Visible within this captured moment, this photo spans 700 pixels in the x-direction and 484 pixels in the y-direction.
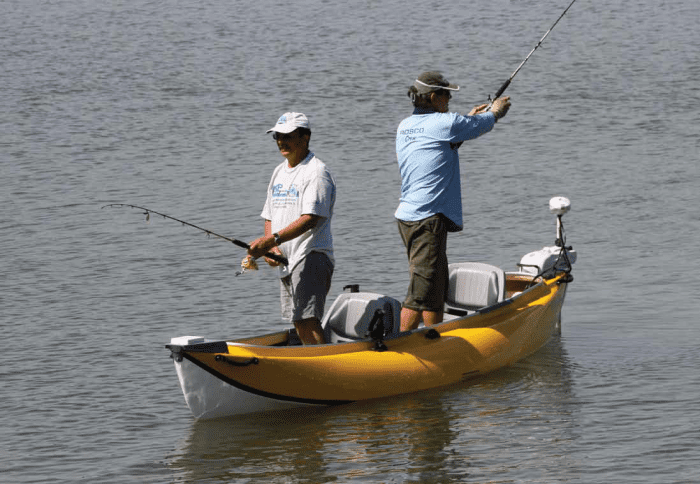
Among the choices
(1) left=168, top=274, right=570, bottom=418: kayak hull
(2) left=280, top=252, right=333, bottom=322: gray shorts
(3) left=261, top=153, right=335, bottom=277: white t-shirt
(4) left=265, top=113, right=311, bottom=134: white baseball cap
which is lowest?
(1) left=168, top=274, right=570, bottom=418: kayak hull

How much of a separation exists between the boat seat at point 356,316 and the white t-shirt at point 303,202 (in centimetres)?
52

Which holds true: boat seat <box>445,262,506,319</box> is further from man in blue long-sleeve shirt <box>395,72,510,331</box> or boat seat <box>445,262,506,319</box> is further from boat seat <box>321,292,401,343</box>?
boat seat <box>321,292,401,343</box>

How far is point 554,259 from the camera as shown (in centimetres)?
958

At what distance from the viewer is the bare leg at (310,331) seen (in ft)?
24.8

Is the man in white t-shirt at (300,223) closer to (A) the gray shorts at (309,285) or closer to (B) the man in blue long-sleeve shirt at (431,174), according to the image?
(A) the gray shorts at (309,285)

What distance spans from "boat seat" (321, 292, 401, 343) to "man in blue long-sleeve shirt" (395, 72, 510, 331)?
0.97 feet

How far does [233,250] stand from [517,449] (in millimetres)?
5840

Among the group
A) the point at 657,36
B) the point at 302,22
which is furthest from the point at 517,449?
the point at 302,22

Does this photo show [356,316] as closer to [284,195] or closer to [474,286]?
[284,195]

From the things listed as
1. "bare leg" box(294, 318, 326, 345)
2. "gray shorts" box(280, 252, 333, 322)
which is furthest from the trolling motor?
"gray shorts" box(280, 252, 333, 322)

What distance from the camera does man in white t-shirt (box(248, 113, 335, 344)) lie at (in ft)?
23.6

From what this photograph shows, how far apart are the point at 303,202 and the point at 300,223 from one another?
4.7 inches

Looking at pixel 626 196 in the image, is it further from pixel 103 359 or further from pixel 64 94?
pixel 64 94

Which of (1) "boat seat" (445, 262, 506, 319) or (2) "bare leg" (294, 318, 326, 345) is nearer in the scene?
(2) "bare leg" (294, 318, 326, 345)
